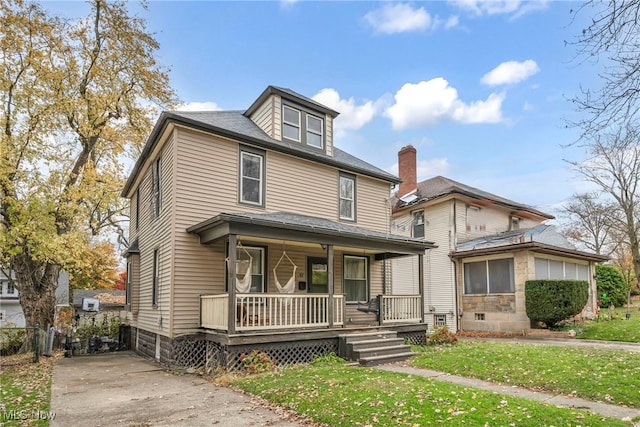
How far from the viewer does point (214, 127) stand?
11.5 metres

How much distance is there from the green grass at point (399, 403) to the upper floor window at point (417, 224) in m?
13.7

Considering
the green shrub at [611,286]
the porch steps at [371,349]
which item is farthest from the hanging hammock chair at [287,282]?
the green shrub at [611,286]

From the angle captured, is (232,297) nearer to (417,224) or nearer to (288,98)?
(288,98)

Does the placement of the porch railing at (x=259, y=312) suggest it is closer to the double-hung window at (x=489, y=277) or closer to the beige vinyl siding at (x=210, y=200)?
the beige vinyl siding at (x=210, y=200)

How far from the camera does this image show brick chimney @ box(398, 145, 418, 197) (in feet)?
75.0

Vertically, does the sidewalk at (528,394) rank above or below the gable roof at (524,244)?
below

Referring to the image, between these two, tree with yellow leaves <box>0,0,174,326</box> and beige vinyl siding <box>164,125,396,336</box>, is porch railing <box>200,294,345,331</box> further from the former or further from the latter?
tree with yellow leaves <box>0,0,174,326</box>

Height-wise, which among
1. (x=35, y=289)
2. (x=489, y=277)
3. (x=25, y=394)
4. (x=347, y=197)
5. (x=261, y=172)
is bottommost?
(x=25, y=394)

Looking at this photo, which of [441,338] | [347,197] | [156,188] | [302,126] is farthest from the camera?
[347,197]

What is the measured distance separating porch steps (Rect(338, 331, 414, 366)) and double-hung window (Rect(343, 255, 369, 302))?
2.84 meters

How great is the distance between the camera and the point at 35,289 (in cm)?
1622

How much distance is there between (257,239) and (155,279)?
374 cm

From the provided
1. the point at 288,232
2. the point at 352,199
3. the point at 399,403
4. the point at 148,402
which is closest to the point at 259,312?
the point at 288,232

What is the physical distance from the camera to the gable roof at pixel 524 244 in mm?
16609
